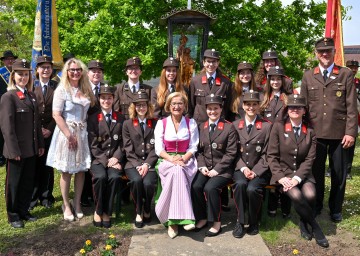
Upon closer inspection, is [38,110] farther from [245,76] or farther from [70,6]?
[70,6]

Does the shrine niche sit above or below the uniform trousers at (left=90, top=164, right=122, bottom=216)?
above

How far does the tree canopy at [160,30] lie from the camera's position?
12617 mm

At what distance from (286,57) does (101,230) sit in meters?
10.8

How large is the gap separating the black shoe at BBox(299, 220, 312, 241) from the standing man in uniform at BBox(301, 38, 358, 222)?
0.71 meters

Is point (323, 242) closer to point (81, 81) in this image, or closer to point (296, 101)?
point (296, 101)

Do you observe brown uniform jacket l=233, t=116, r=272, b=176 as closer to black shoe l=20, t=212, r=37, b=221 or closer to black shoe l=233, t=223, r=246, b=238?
black shoe l=233, t=223, r=246, b=238

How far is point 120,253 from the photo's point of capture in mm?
4328

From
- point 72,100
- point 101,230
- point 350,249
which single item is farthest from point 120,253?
point 350,249

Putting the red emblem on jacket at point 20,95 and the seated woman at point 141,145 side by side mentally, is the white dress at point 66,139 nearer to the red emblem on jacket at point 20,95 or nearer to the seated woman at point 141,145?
the red emblem on jacket at point 20,95

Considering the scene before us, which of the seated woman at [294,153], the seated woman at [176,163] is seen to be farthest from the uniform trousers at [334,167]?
the seated woman at [176,163]

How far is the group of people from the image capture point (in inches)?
191

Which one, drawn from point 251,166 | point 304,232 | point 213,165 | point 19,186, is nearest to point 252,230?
point 304,232

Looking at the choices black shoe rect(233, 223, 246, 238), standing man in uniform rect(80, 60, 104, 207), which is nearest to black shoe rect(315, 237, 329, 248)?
black shoe rect(233, 223, 246, 238)

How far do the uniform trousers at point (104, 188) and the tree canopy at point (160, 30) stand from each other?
302 inches
